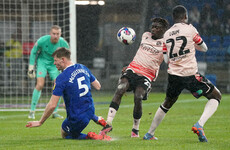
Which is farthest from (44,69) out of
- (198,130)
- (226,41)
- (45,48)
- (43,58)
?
(226,41)

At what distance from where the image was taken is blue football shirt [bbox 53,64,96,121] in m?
6.97

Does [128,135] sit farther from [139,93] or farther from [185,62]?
[185,62]

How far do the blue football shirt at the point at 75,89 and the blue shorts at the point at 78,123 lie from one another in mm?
51

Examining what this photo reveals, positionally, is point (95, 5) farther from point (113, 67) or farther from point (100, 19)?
point (113, 67)

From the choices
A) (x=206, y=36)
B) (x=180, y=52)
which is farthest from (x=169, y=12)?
(x=180, y=52)

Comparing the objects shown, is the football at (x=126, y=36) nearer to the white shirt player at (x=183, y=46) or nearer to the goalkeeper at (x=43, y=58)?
the white shirt player at (x=183, y=46)

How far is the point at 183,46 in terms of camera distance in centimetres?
707

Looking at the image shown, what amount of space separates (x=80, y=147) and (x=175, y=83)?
169 centimetres

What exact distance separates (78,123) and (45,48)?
478cm

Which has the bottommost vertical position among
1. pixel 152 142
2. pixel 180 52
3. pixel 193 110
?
pixel 193 110

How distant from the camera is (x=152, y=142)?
6953 millimetres

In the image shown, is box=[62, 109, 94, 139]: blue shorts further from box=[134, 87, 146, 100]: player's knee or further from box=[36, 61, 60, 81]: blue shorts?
box=[36, 61, 60, 81]: blue shorts

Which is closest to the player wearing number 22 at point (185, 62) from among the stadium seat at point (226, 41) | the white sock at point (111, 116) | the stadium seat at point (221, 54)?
the white sock at point (111, 116)

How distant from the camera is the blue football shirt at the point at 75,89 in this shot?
22.9ft
